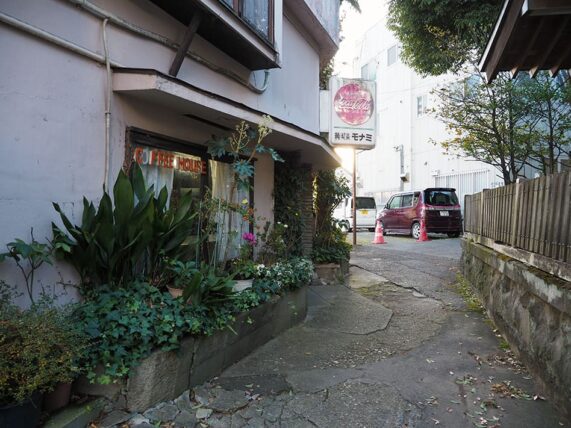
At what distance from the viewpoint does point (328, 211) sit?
9.41 metres

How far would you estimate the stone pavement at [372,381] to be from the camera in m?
3.29

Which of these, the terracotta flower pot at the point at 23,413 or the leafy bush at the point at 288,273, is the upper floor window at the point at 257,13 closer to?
the leafy bush at the point at 288,273

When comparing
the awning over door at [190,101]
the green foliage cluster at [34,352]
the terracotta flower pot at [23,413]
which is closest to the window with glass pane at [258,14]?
the awning over door at [190,101]

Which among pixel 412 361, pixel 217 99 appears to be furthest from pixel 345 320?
pixel 217 99

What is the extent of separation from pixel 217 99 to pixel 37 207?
199 cm

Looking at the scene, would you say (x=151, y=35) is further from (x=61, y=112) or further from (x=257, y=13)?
(x=257, y=13)

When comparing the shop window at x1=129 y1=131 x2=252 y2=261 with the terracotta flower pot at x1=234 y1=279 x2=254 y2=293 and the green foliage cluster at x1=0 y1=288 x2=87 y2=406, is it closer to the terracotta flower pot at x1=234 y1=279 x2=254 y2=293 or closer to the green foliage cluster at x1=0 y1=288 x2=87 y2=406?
the terracotta flower pot at x1=234 y1=279 x2=254 y2=293

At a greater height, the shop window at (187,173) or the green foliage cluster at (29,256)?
the shop window at (187,173)

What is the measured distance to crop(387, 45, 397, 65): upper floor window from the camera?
2393 cm

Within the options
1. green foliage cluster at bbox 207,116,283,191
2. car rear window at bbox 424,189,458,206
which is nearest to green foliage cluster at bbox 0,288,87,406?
green foliage cluster at bbox 207,116,283,191

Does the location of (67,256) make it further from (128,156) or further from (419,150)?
(419,150)

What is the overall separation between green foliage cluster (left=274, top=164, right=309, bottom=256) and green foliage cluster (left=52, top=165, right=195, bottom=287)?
12.7 feet

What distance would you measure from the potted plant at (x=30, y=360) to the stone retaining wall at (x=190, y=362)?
46 cm

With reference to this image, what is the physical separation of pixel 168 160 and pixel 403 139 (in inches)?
786
